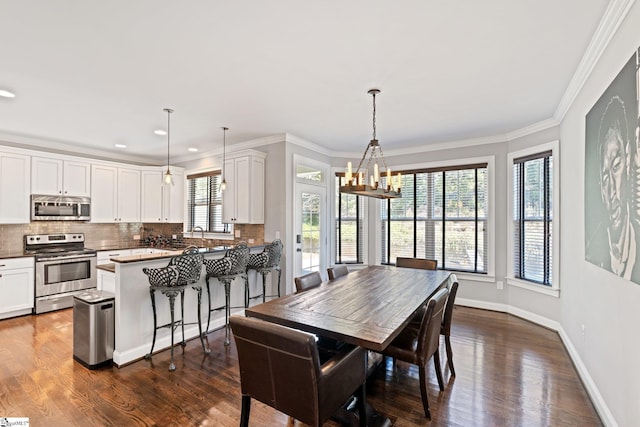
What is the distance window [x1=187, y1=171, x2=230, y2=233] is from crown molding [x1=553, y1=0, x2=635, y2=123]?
4849 mm

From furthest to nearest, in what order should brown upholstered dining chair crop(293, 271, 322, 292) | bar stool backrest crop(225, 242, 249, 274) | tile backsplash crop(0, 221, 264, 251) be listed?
tile backsplash crop(0, 221, 264, 251)
bar stool backrest crop(225, 242, 249, 274)
brown upholstered dining chair crop(293, 271, 322, 292)

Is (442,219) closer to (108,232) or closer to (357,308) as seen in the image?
(357,308)

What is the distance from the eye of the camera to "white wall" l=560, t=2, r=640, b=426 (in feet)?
5.77

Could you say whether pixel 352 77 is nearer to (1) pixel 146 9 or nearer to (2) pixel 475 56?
(2) pixel 475 56

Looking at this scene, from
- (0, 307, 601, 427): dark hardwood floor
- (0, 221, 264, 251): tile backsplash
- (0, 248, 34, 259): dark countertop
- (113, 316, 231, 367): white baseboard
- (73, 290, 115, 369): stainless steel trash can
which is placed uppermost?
(0, 221, 264, 251): tile backsplash

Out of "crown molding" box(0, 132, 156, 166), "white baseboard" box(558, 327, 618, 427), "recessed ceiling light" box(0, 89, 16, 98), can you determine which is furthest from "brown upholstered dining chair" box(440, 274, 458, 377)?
"crown molding" box(0, 132, 156, 166)

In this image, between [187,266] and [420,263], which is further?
[420,263]

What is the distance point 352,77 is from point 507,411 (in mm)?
2950

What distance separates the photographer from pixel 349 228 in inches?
230

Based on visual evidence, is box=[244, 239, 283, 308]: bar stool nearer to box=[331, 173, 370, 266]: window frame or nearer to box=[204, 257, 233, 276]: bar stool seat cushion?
box=[204, 257, 233, 276]: bar stool seat cushion

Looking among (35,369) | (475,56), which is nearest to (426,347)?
(475,56)

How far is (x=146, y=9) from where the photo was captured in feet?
6.13

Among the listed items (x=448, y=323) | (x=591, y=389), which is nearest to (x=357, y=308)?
(x=448, y=323)

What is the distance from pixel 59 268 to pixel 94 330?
257 centimetres
